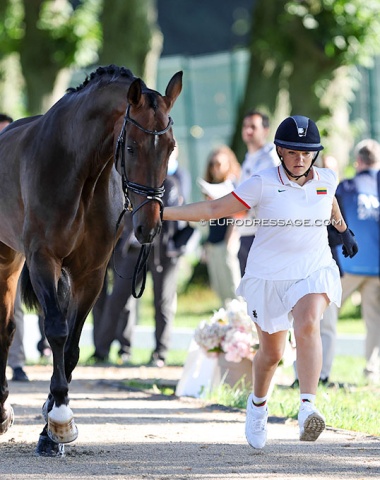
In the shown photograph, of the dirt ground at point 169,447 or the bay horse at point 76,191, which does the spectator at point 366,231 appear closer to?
the dirt ground at point 169,447

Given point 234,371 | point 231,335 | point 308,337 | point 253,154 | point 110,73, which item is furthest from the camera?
point 253,154

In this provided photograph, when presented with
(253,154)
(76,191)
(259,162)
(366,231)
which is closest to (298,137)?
(76,191)

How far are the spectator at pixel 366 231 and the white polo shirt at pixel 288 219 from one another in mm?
4136

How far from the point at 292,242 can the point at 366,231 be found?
449cm

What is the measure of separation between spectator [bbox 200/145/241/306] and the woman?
576 centimetres

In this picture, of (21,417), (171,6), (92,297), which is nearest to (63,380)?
(92,297)

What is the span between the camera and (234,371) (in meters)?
9.58

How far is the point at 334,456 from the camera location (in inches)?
265

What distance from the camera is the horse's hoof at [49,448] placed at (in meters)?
6.70

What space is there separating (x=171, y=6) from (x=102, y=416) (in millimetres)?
32589

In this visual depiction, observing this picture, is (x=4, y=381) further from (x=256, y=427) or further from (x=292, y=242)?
(x=292, y=242)

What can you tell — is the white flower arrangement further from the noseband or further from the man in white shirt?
the noseband

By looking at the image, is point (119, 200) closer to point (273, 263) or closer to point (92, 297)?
point (92, 297)

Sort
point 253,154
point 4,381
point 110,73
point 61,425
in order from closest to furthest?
1. point 61,425
2. point 110,73
3. point 4,381
4. point 253,154
